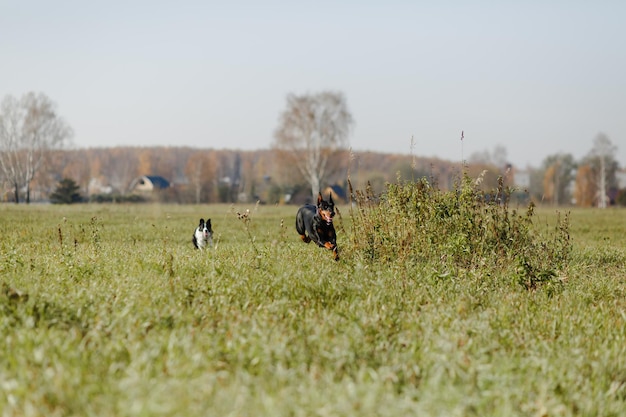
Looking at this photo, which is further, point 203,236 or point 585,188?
point 585,188

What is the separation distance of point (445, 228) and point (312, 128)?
57.5m

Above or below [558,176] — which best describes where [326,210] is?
below

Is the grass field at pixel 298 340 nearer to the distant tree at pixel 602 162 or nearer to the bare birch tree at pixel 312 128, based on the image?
the bare birch tree at pixel 312 128

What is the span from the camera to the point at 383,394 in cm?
389

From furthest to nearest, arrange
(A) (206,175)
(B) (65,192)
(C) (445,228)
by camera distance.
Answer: (A) (206,175)
(B) (65,192)
(C) (445,228)

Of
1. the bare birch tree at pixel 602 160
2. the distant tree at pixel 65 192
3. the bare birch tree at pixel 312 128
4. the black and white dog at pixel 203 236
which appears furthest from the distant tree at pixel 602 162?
the black and white dog at pixel 203 236

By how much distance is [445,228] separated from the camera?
10.1m

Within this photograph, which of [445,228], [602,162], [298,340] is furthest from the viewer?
[602,162]

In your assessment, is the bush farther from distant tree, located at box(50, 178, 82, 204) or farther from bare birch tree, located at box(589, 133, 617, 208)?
bare birch tree, located at box(589, 133, 617, 208)

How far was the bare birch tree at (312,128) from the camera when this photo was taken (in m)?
66.4

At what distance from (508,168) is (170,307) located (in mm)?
6804

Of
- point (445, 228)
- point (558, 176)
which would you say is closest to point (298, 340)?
point (445, 228)

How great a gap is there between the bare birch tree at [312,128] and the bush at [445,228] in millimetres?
56491

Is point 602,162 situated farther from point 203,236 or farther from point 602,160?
point 203,236
